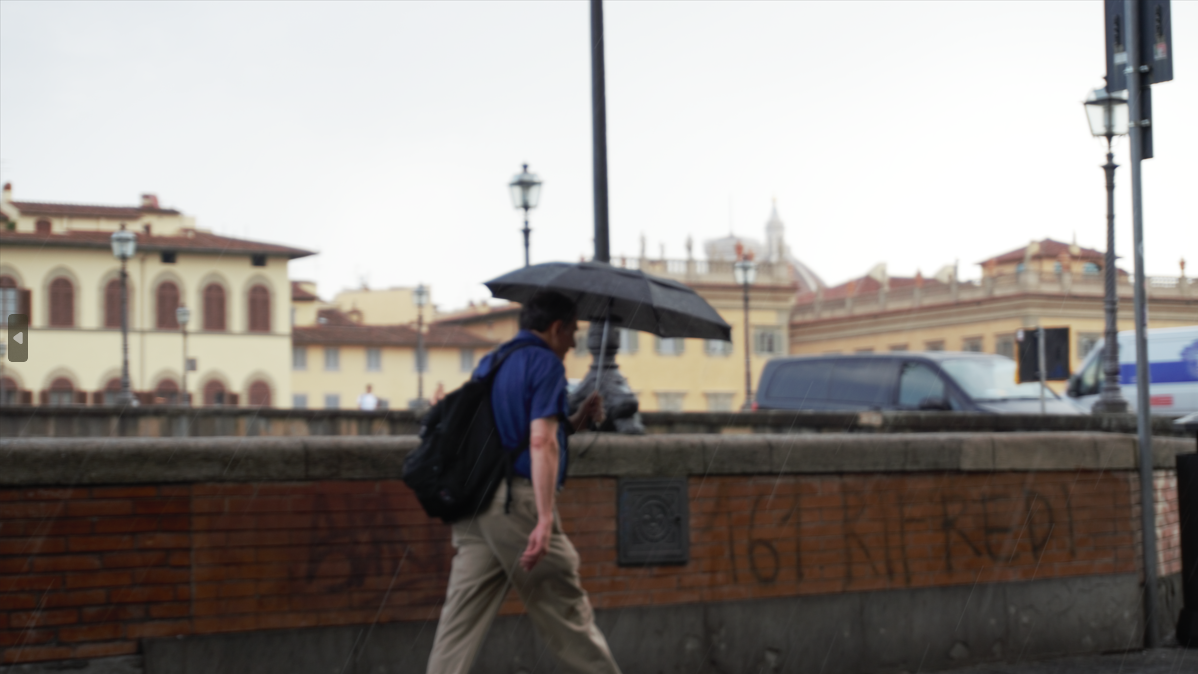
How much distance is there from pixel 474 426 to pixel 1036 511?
4026 millimetres

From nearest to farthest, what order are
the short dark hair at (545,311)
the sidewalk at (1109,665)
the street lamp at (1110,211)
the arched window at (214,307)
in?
the short dark hair at (545,311), the sidewalk at (1109,665), the street lamp at (1110,211), the arched window at (214,307)

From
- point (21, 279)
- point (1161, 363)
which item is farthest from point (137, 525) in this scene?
point (21, 279)

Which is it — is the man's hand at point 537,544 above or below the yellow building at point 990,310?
below

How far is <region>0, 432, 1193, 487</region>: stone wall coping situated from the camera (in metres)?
5.34

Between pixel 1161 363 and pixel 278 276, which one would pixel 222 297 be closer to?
pixel 278 276

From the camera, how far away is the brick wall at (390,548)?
17.4 feet

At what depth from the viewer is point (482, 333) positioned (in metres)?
85.4

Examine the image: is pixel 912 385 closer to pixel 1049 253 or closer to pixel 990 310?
pixel 990 310

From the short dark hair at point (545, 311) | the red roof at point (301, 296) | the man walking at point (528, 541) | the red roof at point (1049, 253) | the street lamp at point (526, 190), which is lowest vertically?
the man walking at point (528, 541)

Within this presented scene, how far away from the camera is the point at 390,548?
19.2 feet

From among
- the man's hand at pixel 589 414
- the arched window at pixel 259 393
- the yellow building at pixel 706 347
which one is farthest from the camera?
the yellow building at pixel 706 347

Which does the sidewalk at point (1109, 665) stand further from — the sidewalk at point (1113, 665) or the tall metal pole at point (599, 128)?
the tall metal pole at point (599, 128)

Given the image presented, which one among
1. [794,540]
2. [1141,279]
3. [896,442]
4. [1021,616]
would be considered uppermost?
[1141,279]

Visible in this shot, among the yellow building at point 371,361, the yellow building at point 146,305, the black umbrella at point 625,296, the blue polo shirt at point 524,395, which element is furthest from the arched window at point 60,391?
the blue polo shirt at point 524,395
